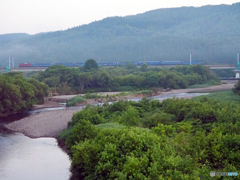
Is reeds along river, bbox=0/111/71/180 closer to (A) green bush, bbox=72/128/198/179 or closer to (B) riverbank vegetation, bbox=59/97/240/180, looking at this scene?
(B) riverbank vegetation, bbox=59/97/240/180

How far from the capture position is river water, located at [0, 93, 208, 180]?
21125 millimetres

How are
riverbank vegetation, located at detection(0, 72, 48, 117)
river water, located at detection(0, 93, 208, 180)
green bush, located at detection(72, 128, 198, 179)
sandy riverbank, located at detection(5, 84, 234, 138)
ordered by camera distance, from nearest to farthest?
green bush, located at detection(72, 128, 198, 179) < river water, located at detection(0, 93, 208, 180) < sandy riverbank, located at detection(5, 84, 234, 138) < riverbank vegetation, located at detection(0, 72, 48, 117)

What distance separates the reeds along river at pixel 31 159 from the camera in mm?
21156

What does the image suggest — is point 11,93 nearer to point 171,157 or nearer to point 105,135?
point 105,135

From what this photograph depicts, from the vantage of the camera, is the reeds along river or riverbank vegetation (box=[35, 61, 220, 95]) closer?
the reeds along river

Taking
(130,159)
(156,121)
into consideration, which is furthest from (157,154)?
(156,121)

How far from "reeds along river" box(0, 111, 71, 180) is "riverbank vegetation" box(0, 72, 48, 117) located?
13.7 metres

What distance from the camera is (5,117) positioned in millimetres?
43750

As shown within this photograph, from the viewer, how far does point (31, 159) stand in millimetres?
24281

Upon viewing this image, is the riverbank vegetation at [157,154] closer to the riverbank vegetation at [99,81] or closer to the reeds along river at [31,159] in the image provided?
the reeds along river at [31,159]

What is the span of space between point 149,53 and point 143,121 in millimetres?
158213

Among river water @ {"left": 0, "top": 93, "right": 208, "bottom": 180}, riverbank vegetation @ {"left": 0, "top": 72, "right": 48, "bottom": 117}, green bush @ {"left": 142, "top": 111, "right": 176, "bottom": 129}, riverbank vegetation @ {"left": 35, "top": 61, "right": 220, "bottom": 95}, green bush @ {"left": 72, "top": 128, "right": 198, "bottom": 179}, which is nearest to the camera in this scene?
green bush @ {"left": 72, "top": 128, "right": 198, "bottom": 179}

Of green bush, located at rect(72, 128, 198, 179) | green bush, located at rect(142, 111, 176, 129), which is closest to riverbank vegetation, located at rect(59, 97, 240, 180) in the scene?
green bush, located at rect(72, 128, 198, 179)

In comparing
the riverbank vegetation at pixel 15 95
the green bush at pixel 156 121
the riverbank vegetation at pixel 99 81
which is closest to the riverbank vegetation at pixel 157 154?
the green bush at pixel 156 121
